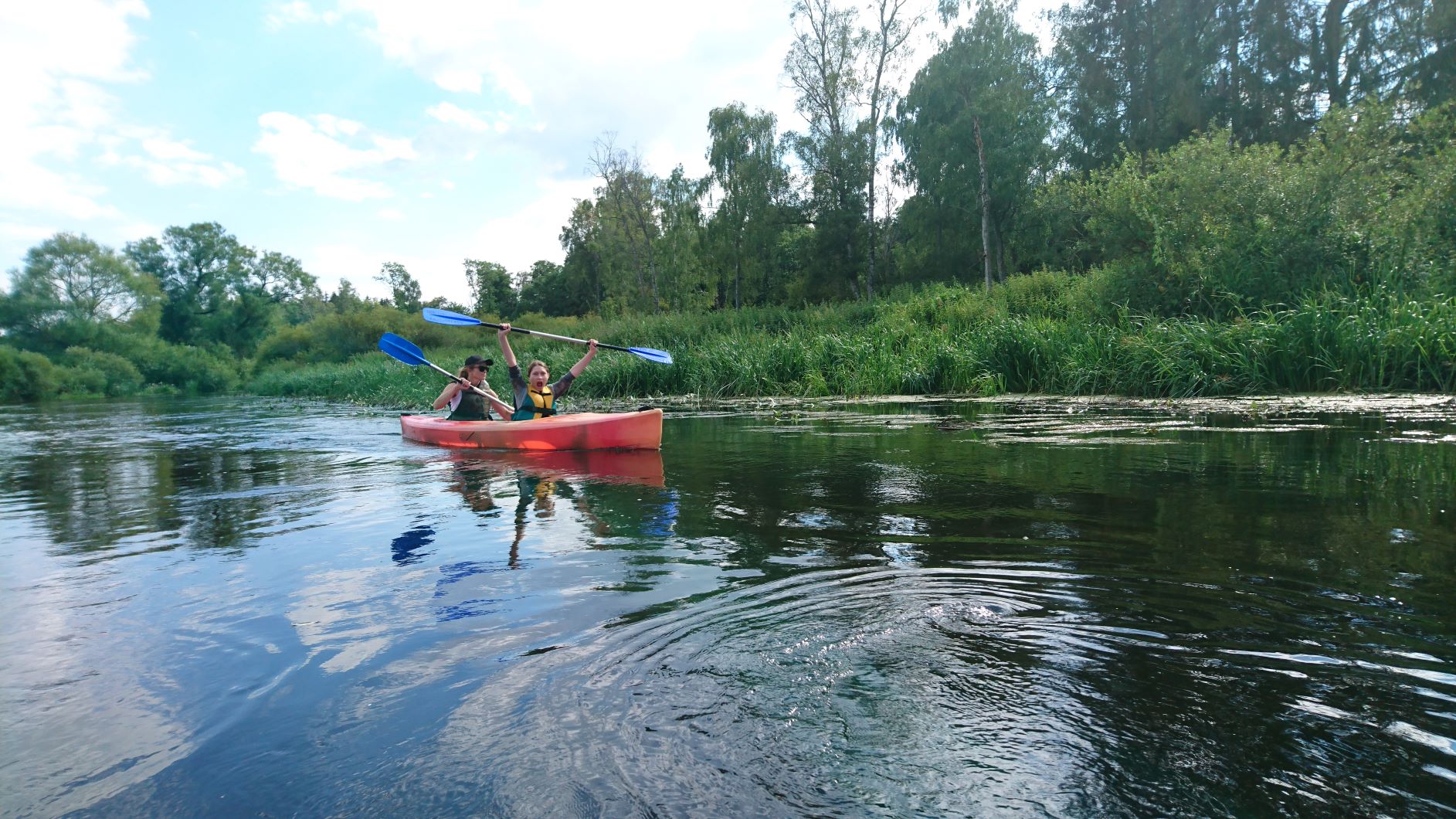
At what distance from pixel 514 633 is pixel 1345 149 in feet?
45.4

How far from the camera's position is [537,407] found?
7871 millimetres

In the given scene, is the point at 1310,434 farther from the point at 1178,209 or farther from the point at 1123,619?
the point at 1178,209

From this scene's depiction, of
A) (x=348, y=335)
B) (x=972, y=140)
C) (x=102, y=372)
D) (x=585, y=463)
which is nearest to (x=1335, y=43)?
(x=972, y=140)

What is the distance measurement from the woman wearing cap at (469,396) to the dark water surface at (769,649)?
369 centimetres

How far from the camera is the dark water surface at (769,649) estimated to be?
157cm

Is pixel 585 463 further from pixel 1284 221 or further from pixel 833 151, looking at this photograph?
pixel 833 151

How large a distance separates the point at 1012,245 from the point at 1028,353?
15741mm

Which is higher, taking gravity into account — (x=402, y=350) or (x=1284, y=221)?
(x=1284, y=221)

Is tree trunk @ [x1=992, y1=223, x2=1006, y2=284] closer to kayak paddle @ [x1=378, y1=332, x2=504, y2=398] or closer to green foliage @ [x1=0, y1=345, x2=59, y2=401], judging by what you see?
kayak paddle @ [x1=378, y1=332, x2=504, y2=398]

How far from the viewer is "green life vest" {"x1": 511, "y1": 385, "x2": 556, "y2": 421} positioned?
25.7ft

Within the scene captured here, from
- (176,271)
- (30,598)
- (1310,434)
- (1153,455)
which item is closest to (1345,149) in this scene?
(1310,434)

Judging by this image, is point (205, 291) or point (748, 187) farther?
point (205, 291)

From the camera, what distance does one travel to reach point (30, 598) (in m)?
3.12

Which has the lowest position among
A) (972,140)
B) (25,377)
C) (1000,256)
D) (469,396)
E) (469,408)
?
(469,408)
